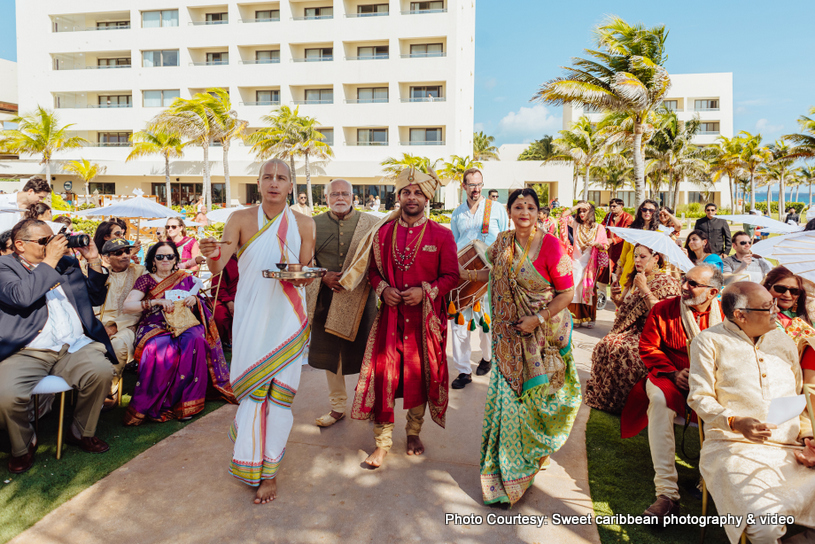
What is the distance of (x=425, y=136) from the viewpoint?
113ft

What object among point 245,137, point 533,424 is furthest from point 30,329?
point 245,137

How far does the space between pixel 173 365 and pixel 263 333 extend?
1677 millimetres

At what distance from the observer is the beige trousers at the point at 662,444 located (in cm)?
309

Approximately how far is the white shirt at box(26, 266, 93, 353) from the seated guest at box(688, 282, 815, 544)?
4.36 meters

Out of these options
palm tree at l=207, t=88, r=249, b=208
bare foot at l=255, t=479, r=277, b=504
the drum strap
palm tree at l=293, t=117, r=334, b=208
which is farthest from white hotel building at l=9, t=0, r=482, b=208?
bare foot at l=255, t=479, r=277, b=504

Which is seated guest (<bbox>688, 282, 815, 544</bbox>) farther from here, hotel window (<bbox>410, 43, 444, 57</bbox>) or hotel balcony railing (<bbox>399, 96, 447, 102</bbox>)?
hotel window (<bbox>410, 43, 444, 57</bbox>)

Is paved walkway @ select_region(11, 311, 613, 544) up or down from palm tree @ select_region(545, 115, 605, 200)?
down

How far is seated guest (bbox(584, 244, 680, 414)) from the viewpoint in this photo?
13.5 feet

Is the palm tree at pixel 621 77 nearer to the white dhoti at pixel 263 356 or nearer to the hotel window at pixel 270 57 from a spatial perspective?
the white dhoti at pixel 263 356

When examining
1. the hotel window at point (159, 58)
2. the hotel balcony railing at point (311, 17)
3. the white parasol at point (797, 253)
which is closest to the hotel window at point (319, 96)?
the hotel balcony railing at point (311, 17)

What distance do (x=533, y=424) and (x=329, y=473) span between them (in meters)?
1.45

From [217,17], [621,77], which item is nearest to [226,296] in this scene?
[621,77]

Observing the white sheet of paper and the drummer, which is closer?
the white sheet of paper

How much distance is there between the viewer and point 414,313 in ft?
12.2
